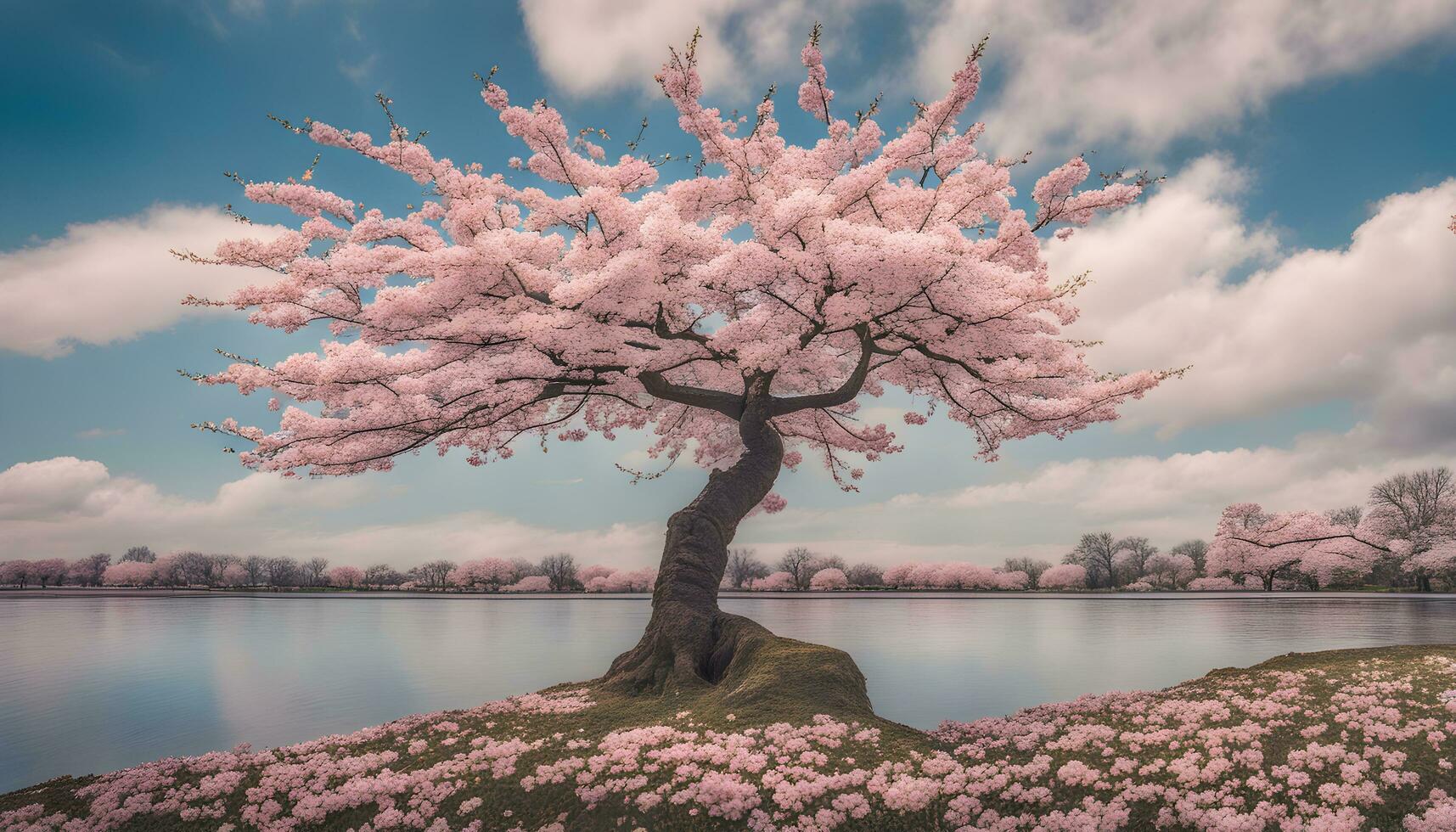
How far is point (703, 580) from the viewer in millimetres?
A: 12398

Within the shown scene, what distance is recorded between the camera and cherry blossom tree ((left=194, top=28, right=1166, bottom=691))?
34.3 feet

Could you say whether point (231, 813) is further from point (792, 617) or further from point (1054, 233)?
point (792, 617)

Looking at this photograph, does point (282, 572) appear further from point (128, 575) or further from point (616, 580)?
point (616, 580)

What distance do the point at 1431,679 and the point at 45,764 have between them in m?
19.0

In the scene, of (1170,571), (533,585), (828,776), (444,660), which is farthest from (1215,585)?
(828,776)

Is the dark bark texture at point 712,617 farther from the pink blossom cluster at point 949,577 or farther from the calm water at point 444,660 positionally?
the pink blossom cluster at point 949,577

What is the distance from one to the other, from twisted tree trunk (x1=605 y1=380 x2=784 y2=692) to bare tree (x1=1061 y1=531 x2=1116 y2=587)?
69806 mm

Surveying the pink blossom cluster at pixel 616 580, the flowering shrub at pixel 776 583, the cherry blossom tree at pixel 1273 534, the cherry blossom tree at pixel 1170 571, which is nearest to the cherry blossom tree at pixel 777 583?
the flowering shrub at pixel 776 583

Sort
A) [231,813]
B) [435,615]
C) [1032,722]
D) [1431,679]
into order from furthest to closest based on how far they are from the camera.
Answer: [435,615] < [1431,679] < [1032,722] < [231,813]

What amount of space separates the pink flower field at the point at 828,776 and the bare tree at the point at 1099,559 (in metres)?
69.9

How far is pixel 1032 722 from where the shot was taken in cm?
887

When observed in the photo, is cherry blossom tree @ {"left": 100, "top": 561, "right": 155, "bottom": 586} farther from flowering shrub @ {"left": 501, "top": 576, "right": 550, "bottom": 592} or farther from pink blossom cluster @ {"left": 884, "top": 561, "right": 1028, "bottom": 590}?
pink blossom cluster @ {"left": 884, "top": 561, "right": 1028, "bottom": 590}

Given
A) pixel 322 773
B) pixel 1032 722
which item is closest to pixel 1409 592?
pixel 1032 722

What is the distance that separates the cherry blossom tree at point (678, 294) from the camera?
34.3 ft
